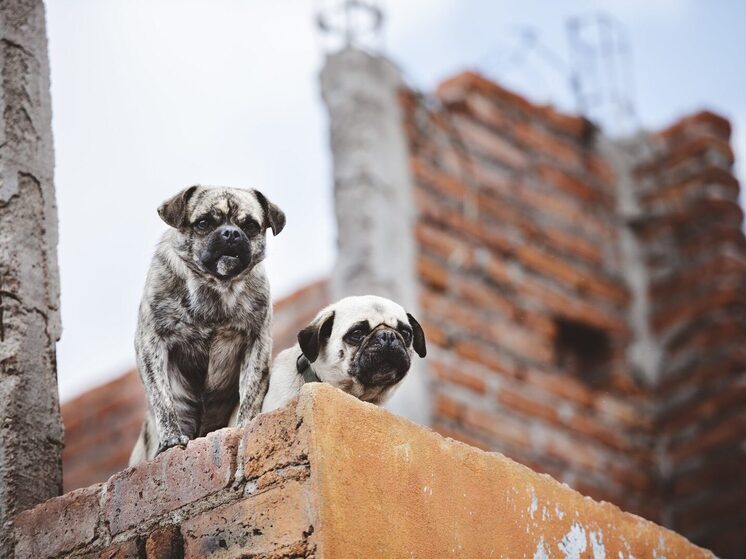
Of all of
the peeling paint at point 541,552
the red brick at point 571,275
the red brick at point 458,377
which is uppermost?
the red brick at point 571,275

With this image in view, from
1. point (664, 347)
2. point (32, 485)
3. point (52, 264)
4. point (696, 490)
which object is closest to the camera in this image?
point (32, 485)

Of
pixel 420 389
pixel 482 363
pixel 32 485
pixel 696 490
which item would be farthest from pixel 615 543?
pixel 696 490

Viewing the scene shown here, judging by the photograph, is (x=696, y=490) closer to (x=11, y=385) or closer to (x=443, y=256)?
(x=443, y=256)

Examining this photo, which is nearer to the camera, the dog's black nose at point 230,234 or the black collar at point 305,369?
the dog's black nose at point 230,234

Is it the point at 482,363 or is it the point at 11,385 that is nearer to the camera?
the point at 11,385

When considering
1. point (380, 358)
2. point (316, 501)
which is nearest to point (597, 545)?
point (380, 358)

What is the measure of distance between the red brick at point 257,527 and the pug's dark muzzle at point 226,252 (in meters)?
0.68

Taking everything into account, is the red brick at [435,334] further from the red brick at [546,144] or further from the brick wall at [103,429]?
the brick wall at [103,429]

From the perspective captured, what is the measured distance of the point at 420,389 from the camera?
22.8 ft

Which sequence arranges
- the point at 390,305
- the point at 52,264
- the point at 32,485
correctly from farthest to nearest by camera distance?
the point at 390,305 < the point at 52,264 < the point at 32,485

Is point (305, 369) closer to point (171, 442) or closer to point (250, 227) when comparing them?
point (250, 227)

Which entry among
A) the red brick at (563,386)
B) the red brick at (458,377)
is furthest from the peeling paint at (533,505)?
the red brick at (563,386)

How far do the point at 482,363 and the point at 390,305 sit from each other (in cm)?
354

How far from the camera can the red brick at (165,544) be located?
3.05m
